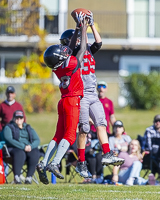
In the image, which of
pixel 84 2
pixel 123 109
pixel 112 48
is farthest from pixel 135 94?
pixel 84 2

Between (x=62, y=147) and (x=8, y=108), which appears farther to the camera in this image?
(x=8, y=108)

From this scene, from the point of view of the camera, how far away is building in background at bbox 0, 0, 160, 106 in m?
24.2

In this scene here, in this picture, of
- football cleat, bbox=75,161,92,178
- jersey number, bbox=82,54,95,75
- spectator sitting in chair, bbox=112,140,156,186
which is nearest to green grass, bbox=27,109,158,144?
spectator sitting in chair, bbox=112,140,156,186

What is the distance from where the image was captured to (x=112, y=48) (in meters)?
24.1

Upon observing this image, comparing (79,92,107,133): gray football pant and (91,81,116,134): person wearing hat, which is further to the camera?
(91,81,116,134): person wearing hat

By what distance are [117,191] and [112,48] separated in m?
16.7

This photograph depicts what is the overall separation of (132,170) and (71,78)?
11.8ft

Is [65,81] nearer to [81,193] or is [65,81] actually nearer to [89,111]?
[89,111]

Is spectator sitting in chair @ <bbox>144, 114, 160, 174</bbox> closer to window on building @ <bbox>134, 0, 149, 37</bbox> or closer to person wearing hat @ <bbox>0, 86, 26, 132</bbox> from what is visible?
person wearing hat @ <bbox>0, 86, 26, 132</bbox>

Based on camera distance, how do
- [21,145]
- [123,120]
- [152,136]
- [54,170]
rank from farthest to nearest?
[123,120] < [152,136] < [21,145] < [54,170]

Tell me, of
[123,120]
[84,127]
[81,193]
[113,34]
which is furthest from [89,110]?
[113,34]

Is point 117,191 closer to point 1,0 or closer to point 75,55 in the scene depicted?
point 75,55

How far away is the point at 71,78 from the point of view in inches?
291

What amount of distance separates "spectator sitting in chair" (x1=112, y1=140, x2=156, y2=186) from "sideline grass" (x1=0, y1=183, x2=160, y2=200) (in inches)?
76.7
